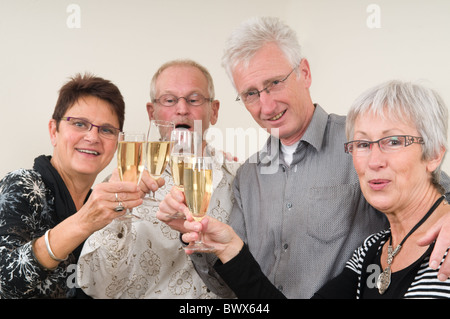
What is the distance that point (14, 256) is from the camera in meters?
1.70

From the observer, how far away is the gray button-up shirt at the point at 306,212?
1.82 m

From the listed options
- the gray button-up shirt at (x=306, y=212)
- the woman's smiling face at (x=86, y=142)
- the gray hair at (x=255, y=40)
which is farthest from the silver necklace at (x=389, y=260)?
the woman's smiling face at (x=86, y=142)

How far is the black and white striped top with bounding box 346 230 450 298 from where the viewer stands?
127 centimetres

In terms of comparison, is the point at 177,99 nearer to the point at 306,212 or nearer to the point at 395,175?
the point at 306,212

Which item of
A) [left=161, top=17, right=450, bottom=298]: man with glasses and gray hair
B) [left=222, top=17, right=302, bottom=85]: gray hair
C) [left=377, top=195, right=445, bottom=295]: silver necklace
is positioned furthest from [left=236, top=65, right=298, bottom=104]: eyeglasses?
[left=377, top=195, right=445, bottom=295]: silver necklace

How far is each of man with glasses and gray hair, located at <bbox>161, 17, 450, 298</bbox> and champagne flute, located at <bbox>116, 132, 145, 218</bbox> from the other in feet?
1.73

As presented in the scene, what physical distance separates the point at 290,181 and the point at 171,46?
5.95ft

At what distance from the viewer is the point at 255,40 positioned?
6.56ft

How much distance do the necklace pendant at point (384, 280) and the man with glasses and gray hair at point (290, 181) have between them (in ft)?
1.21

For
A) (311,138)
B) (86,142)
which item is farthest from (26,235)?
(311,138)

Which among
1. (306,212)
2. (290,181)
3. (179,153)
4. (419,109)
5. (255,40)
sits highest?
(255,40)

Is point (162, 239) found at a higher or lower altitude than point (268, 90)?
lower

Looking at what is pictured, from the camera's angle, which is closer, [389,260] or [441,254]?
[441,254]
